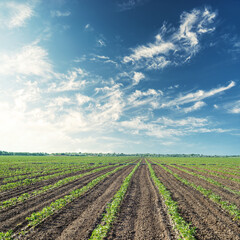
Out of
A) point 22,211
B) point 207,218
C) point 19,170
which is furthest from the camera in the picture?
point 19,170

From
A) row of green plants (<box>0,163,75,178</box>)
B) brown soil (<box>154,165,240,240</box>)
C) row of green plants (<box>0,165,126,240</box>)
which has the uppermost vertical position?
row of green plants (<box>0,165,126,240</box>)

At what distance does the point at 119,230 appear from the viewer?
29.1 ft

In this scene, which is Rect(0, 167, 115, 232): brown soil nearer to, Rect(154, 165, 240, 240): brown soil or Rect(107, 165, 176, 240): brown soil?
Rect(107, 165, 176, 240): brown soil

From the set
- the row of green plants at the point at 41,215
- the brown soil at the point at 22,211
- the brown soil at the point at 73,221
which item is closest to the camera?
the row of green plants at the point at 41,215

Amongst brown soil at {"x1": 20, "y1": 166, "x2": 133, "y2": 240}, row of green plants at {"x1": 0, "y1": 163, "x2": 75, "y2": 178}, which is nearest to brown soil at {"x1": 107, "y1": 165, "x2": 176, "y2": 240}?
brown soil at {"x1": 20, "y1": 166, "x2": 133, "y2": 240}

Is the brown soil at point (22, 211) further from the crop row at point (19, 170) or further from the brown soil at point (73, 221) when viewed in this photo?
the crop row at point (19, 170)

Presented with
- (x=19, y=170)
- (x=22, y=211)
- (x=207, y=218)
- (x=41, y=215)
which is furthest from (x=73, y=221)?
(x=19, y=170)

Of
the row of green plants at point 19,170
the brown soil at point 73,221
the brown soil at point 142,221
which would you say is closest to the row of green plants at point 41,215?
the brown soil at point 73,221

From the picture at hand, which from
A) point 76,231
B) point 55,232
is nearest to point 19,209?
point 55,232

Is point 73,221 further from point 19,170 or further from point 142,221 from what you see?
point 19,170

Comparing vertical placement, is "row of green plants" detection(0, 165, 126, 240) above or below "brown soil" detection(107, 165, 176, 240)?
above

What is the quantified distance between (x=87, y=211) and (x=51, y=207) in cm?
279

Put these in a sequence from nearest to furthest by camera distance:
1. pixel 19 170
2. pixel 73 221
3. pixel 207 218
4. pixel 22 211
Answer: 1. pixel 73 221
2. pixel 207 218
3. pixel 22 211
4. pixel 19 170

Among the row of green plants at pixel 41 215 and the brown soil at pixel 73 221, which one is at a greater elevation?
the row of green plants at pixel 41 215
